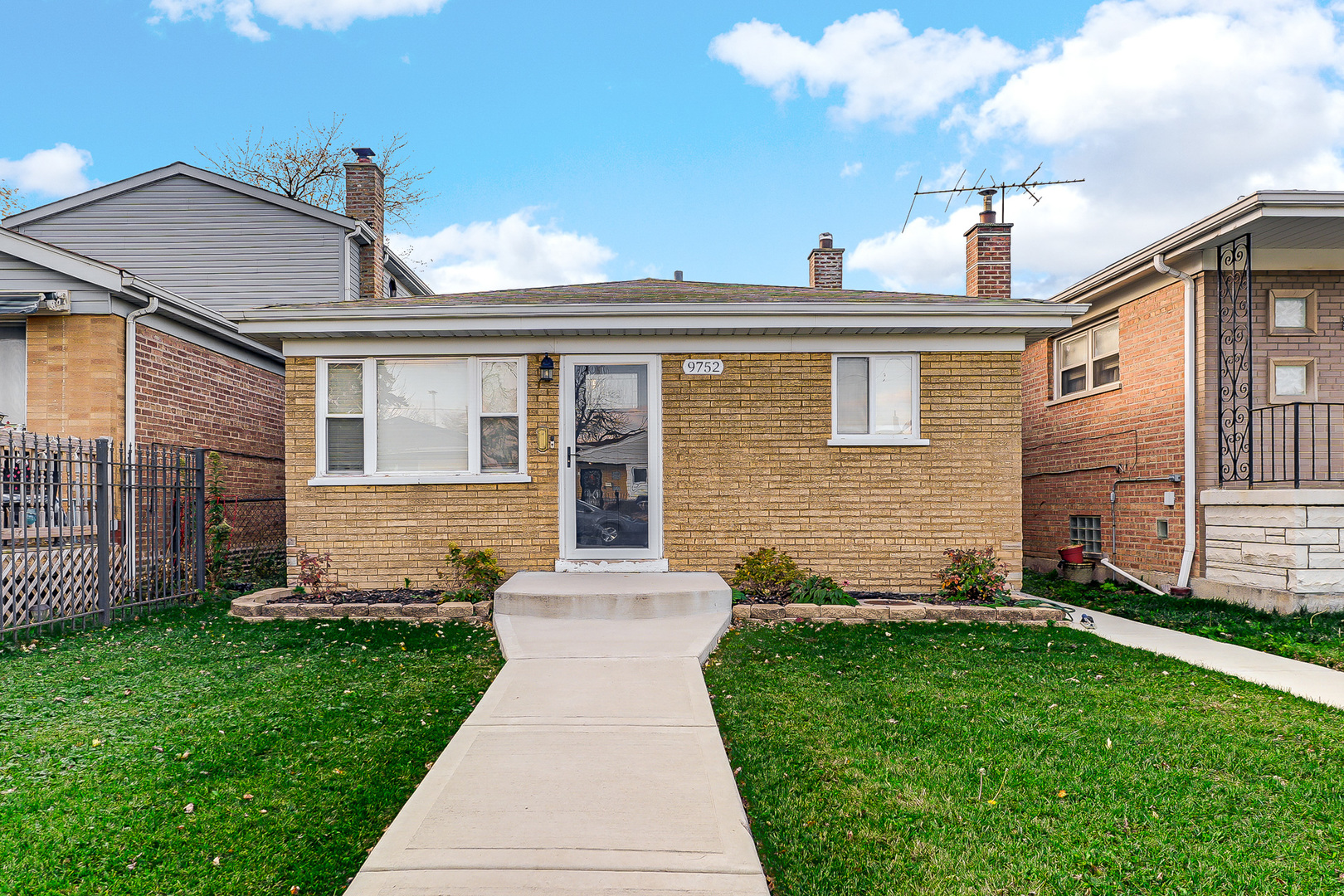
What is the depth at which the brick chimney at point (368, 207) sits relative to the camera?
41.3 ft

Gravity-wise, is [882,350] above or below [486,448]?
above

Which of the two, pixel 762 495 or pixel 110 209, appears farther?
pixel 110 209

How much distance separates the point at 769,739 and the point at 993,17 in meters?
12.9

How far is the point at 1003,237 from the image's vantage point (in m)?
9.59

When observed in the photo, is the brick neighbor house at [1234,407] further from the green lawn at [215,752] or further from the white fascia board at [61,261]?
the white fascia board at [61,261]

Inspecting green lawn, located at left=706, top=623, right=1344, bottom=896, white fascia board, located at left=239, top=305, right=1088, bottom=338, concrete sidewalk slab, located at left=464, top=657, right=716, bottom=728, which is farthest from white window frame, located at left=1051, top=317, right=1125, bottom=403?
concrete sidewalk slab, located at left=464, top=657, right=716, bottom=728

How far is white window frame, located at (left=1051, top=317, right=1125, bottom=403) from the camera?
9.86 meters

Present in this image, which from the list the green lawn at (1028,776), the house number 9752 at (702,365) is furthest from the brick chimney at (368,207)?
the green lawn at (1028,776)

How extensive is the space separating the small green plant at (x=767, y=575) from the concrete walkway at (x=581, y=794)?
80.8 inches

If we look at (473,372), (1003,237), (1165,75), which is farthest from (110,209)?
(1165,75)

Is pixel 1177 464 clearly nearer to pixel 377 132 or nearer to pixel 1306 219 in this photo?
pixel 1306 219

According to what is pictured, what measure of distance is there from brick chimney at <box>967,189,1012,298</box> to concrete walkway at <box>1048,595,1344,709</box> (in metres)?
4.43

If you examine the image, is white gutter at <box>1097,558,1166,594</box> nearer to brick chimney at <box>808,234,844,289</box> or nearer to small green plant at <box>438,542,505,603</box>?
brick chimney at <box>808,234,844,289</box>

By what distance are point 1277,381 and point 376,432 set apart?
10.1m
